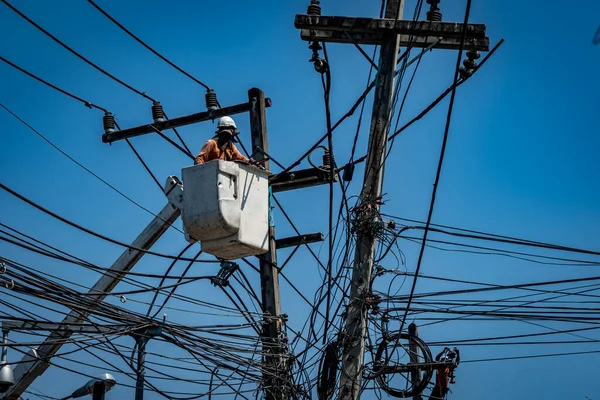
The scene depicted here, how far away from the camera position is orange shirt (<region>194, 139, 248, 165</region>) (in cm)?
1287

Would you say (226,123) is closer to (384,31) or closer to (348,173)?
(348,173)

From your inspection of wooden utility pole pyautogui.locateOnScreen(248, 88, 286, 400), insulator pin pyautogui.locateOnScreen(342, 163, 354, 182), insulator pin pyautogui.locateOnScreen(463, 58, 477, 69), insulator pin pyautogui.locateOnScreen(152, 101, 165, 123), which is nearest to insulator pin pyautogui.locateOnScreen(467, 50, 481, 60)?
insulator pin pyautogui.locateOnScreen(463, 58, 477, 69)

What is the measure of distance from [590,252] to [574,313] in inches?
27.6

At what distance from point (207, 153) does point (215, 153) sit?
0.34 feet

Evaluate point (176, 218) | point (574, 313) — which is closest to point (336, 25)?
point (176, 218)

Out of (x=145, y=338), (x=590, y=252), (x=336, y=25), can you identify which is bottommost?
(x=145, y=338)

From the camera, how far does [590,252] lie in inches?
518

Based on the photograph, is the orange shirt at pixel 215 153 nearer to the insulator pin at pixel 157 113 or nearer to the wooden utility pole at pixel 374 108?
the wooden utility pole at pixel 374 108

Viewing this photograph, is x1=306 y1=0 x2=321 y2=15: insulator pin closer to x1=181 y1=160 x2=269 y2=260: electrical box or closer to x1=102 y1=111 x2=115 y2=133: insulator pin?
x1=181 y1=160 x2=269 y2=260: electrical box

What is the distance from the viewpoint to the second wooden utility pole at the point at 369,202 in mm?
13164

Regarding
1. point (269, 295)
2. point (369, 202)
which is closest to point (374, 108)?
point (369, 202)

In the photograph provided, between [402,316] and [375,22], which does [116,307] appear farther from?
[375,22]

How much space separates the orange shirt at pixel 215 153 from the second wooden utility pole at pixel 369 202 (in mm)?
1447

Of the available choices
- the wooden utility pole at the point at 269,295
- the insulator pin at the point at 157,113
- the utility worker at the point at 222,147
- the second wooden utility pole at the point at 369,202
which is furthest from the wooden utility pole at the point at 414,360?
the insulator pin at the point at 157,113
